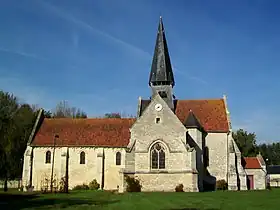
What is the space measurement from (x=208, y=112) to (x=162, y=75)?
732 centimetres

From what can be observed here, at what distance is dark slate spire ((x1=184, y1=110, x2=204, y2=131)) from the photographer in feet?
136

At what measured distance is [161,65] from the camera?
44875 millimetres

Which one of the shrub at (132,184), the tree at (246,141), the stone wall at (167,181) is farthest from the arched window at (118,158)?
the tree at (246,141)

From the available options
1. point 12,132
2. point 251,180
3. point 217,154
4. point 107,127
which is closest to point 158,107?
point 217,154

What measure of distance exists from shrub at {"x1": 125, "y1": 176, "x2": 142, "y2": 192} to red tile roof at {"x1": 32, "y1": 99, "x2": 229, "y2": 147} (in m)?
7.30

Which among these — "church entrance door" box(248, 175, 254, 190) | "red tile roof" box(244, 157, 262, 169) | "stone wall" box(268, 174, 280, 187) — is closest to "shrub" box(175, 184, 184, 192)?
"church entrance door" box(248, 175, 254, 190)

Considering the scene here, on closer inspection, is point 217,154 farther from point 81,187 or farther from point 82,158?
point 81,187

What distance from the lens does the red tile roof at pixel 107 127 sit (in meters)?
44.9

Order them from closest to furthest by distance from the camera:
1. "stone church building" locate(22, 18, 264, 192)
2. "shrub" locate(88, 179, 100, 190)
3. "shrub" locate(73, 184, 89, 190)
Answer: "stone church building" locate(22, 18, 264, 192) < "shrub" locate(88, 179, 100, 190) < "shrub" locate(73, 184, 89, 190)

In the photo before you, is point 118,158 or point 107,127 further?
point 107,127

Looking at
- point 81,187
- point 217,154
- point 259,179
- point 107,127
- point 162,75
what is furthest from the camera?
point 107,127

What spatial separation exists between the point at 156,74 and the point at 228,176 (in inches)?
560

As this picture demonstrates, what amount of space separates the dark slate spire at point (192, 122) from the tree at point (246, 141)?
32590mm

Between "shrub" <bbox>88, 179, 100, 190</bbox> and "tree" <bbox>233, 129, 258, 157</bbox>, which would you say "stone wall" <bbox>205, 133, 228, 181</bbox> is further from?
"tree" <bbox>233, 129, 258, 157</bbox>
